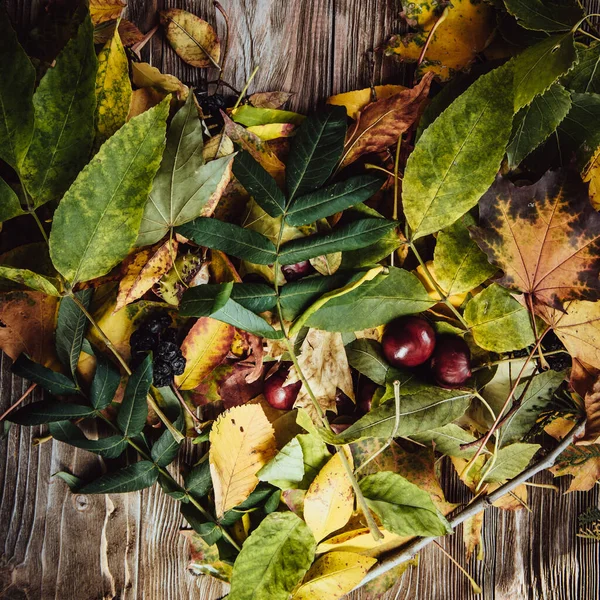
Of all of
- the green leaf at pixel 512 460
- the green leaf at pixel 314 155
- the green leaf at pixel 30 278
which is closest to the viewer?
the green leaf at pixel 30 278

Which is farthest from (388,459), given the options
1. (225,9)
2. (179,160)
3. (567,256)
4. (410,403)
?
(225,9)

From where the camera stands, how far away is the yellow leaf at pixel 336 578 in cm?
73

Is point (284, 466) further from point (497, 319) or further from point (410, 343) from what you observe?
point (497, 319)

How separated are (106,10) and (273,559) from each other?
0.71m

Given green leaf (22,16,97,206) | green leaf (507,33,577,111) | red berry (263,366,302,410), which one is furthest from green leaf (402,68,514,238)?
green leaf (22,16,97,206)

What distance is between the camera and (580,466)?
816 mm

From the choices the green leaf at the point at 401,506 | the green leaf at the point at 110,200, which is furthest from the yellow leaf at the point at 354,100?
the green leaf at the point at 401,506

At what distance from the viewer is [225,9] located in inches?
28.6

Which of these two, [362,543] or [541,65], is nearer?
[541,65]

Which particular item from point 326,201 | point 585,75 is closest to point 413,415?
point 326,201

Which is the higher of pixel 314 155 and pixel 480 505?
pixel 314 155

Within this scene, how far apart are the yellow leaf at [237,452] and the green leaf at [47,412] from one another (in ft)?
0.53

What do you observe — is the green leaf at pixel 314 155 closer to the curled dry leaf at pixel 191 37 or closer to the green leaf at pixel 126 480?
the curled dry leaf at pixel 191 37

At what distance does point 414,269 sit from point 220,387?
0.98 ft
